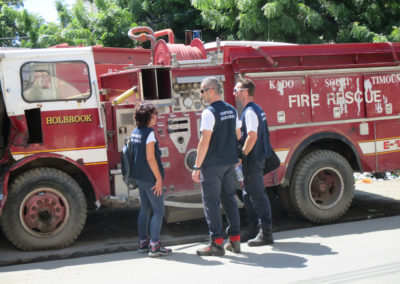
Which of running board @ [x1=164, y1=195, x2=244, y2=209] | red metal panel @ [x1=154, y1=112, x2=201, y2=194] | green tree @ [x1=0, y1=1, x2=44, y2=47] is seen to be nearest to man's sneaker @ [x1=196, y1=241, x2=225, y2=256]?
running board @ [x1=164, y1=195, x2=244, y2=209]

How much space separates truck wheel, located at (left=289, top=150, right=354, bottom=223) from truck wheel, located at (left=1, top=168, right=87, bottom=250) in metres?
3.04

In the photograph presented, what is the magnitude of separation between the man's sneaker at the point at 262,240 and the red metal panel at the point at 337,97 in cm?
206

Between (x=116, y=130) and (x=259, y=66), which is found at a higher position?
(x=259, y=66)

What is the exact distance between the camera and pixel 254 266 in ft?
17.4

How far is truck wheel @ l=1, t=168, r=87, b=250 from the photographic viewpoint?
5.97m

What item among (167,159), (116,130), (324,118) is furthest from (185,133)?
(324,118)

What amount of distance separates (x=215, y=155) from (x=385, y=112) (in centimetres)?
350

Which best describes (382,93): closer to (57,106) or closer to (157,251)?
(157,251)

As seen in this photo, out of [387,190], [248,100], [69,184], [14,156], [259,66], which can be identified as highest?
[259,66]

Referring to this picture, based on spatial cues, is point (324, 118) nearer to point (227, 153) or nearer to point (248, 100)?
point (248, 100)

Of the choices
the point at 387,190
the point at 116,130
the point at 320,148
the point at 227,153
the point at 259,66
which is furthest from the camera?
the point at 387,190

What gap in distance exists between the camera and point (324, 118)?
7.41 meters

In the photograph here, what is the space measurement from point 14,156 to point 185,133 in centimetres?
219

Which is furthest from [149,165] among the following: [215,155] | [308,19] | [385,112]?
[308,19]
